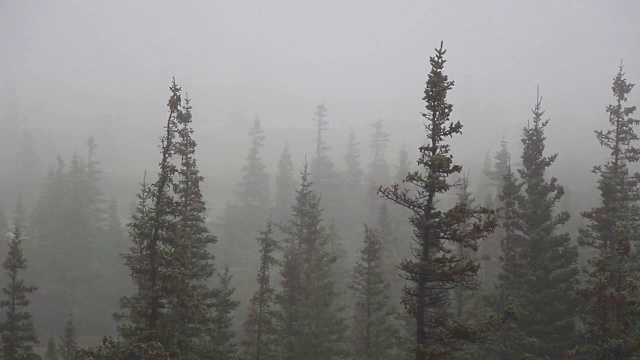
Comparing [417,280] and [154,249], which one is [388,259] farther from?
[154,249]

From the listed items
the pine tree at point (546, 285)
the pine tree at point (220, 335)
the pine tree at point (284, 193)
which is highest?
the pine tree at point (284, 193)

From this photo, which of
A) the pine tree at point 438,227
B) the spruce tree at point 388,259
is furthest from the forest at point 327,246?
the spruce tree at point 388,259

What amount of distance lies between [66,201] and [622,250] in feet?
226

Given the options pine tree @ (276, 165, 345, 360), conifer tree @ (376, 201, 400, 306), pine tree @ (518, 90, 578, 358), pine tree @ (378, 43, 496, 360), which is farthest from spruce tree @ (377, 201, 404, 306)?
pine tree @ (378, 43, 496, 360)

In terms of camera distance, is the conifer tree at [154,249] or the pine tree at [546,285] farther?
the pine tree at [546,285]

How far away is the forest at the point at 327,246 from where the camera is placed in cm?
1353

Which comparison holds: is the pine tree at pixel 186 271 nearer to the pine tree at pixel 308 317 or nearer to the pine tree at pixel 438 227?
the pine tree at pixel 308 317

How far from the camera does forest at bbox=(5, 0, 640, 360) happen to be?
1353cm

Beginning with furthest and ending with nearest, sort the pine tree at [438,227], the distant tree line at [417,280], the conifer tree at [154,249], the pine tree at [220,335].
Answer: the pine tree at [220,335] < the conifer tree at [154,249] < the distant tree line at [417,280] < the pine tree at [438,227]

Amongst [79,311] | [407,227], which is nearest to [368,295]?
[407,227]

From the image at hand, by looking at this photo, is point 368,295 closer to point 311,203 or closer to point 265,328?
point 265,328

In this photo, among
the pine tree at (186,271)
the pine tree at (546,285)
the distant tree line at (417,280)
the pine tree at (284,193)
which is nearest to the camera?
the distant tree line at (417,280)

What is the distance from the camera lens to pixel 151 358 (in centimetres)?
1317

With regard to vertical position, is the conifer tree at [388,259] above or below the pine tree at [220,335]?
above
